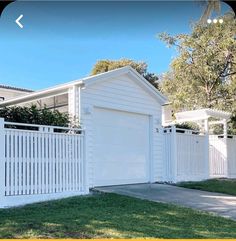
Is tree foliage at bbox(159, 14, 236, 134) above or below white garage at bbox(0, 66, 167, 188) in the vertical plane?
above

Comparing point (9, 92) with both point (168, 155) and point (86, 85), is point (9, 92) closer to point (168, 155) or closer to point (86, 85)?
point (168, 155)

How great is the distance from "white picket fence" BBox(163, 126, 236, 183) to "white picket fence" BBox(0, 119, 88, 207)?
16.0 feet

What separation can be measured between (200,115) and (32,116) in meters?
8.63

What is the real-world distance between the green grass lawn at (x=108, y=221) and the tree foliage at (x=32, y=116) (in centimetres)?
234

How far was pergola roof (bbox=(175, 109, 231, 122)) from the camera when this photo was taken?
17656 millimetres

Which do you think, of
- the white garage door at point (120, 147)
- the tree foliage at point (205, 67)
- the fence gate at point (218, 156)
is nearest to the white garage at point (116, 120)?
the white garage door at point (120, 147)

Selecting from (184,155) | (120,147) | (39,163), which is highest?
(120,147)

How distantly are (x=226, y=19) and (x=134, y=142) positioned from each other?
9743 mm

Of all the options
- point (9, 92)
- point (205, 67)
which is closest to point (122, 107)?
point (205, 67)

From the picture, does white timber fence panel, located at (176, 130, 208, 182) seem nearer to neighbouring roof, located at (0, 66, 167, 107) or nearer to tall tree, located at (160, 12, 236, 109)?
neighbouring roof, located at (0, 66, 167, 107)

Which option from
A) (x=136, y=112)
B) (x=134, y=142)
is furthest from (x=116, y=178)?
(x=136, y=112)

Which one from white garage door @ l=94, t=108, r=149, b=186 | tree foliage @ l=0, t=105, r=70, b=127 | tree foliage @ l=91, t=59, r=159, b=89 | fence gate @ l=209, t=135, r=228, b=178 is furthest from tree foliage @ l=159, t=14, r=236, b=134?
tree foliage @ l=0, t=105, r=70, b=127

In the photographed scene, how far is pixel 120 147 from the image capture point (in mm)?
13992

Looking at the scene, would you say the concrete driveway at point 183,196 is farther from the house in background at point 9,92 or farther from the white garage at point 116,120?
the house in background at point 9,92
